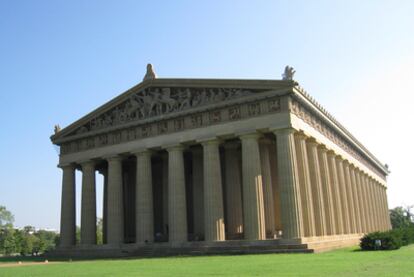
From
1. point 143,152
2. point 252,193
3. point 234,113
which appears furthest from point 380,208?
point 143,152

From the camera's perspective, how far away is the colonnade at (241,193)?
38.2m

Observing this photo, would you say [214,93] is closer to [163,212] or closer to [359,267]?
[163,212]

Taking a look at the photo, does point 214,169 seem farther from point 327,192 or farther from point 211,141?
point 327,192

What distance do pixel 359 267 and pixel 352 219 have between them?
36478mm

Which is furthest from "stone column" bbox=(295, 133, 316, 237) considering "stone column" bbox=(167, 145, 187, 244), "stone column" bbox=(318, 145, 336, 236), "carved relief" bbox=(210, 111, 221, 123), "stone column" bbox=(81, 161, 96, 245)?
"stone column" bbox=(81, 161, 96, 245)

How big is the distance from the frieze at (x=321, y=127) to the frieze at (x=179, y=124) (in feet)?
8.62

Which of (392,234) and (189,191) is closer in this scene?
(392,234)

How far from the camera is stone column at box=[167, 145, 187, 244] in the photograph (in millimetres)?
42688

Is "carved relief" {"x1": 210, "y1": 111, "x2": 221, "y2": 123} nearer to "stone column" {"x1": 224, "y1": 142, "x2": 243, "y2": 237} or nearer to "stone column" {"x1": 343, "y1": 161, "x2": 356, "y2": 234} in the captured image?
→ "stone column" {"x1": 224, "y1": 142, "x2": 243, "y2": 237}

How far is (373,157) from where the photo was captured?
7762 centimetres

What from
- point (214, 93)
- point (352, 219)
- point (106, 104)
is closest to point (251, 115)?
point (214, 93)

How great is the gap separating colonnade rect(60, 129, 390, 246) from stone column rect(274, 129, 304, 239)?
0.08m

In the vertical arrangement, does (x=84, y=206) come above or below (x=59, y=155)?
below

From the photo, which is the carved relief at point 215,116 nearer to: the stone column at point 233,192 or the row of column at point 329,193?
the stone column at point 233,192
